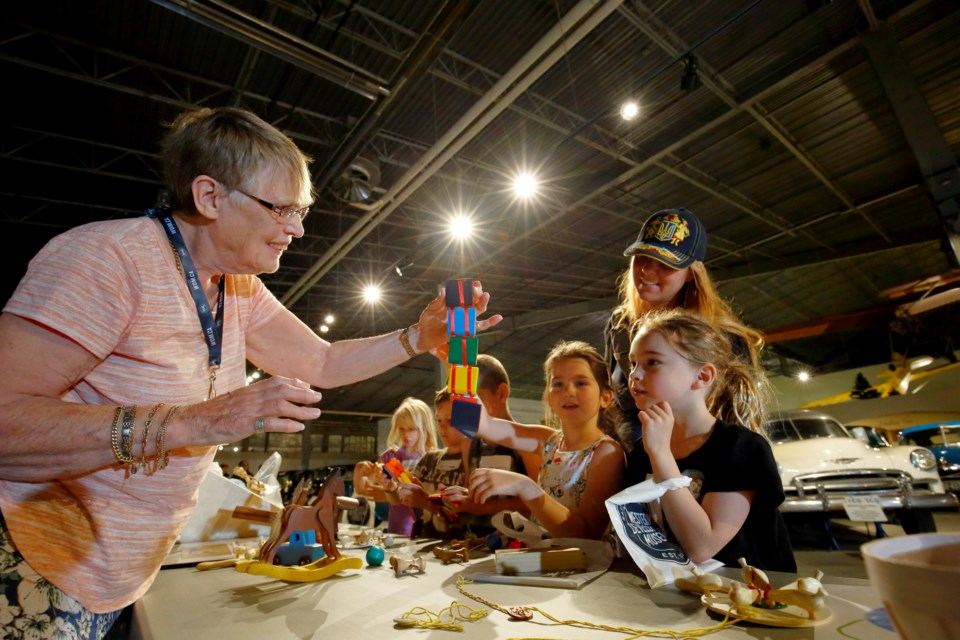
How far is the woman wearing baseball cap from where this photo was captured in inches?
79.3

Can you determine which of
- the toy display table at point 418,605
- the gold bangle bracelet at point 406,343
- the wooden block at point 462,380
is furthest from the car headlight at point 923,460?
the gold bangle bracelet at point 406,343

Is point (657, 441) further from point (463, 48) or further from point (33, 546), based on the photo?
point (463, 48)

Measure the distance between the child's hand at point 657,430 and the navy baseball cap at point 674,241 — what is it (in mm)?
917

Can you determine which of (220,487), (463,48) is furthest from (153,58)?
(220,487)

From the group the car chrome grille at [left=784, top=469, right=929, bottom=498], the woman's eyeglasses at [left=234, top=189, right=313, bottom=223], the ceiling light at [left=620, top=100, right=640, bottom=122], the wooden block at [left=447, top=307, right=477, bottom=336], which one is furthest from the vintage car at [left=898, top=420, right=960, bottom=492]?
the woman's eyeglasses at [left=234, top=189, right=313, bottom=223]

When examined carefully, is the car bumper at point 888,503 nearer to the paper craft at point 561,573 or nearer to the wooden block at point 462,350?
the paper craft at point 561,573

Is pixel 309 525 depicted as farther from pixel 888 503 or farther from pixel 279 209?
pixel 888 503

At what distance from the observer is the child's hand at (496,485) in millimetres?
1568

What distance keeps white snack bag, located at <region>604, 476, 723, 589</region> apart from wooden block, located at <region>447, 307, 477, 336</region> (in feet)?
2.28

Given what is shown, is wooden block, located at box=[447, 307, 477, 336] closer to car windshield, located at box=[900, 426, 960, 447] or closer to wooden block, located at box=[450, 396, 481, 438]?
wooden block, located at box=[450, 396, 481, 438]

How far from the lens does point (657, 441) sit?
1.28m

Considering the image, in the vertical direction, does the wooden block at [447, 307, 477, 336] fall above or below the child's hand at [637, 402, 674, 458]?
above

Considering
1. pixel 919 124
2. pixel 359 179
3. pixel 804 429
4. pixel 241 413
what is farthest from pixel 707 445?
pixel 919 124

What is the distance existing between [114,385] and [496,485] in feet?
3.66
